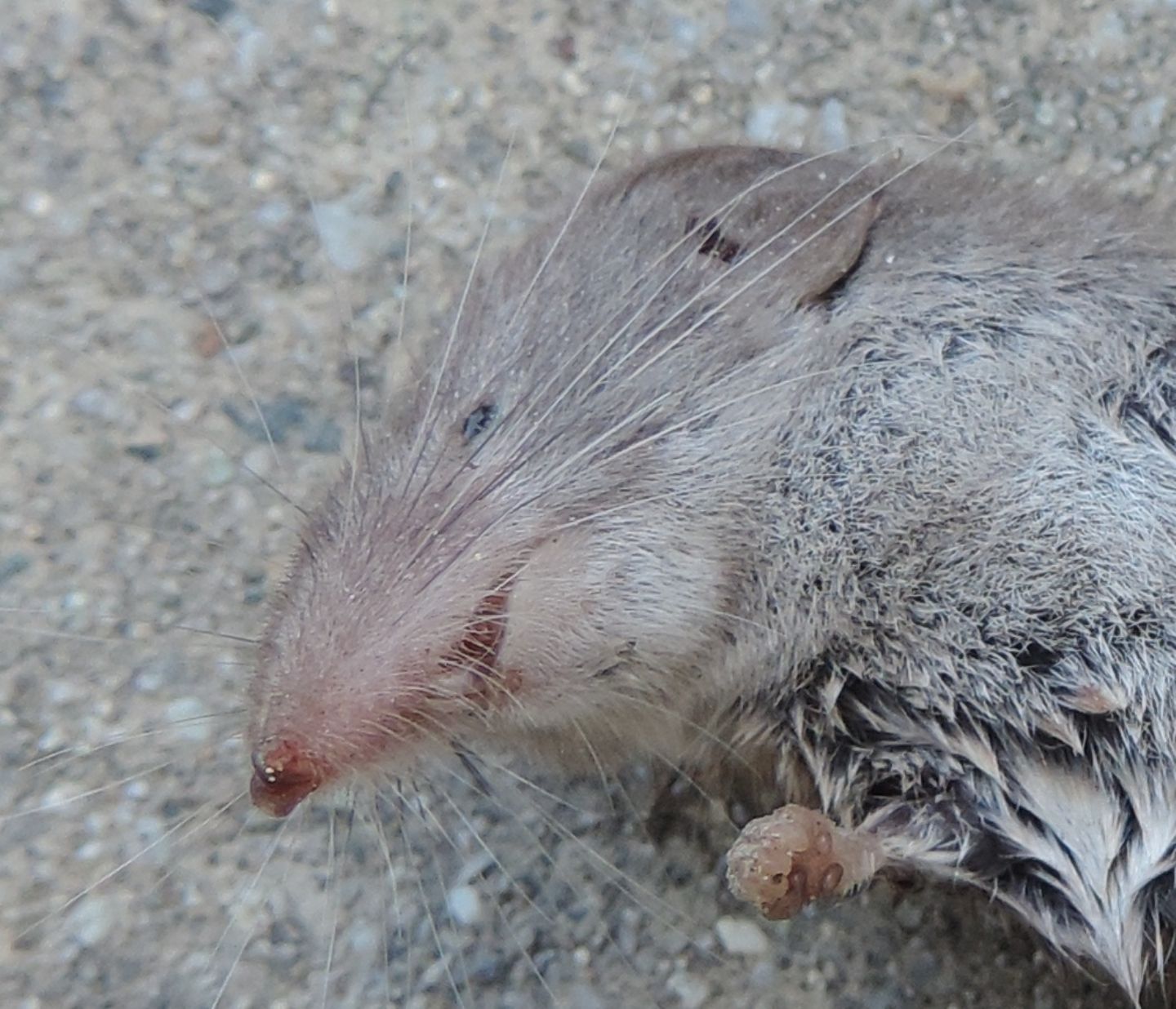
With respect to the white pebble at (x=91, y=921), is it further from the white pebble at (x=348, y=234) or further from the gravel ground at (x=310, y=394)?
the white pebble at (x=348, y=234)

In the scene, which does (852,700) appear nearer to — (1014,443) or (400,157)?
(1014,443)

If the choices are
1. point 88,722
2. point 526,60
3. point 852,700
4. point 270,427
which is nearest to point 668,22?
point 526,60

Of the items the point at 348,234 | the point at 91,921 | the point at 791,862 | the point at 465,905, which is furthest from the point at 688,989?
the point at 348,234

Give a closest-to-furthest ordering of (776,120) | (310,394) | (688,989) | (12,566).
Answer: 1. (688,989)
2. (12,566)
3. (310,394)
4. (776,120)

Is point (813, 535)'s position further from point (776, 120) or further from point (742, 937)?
point (776, 120)

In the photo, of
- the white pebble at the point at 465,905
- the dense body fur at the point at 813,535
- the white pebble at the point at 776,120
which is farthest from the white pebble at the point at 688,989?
the white pebble at the point at 776,120
